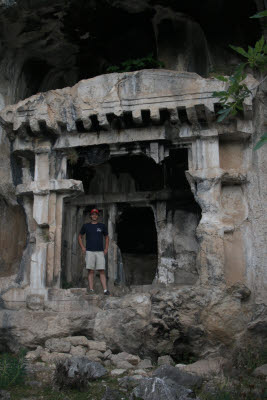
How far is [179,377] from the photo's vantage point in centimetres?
491

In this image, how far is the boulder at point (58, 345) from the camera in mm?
6305

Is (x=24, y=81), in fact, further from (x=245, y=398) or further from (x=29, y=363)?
(x=245, y=398)

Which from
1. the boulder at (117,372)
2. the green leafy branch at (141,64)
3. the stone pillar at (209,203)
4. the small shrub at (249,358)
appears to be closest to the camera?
the boulder at (117,372)

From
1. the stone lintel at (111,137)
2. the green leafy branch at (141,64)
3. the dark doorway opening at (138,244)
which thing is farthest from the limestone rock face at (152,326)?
the green leafy branch at (141,64)

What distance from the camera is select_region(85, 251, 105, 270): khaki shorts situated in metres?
7.77

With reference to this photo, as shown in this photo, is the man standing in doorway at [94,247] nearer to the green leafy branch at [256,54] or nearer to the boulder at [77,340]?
the boulder at [77,340]

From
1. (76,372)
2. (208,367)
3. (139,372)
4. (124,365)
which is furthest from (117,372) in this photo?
(208,367)

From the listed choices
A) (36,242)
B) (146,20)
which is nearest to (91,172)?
(36,242)

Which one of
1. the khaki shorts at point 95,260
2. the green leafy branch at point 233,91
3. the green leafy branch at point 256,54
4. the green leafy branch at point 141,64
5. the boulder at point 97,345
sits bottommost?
the boulder at point 97,345

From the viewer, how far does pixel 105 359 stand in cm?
615

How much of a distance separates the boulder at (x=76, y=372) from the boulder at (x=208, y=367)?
1025 mm

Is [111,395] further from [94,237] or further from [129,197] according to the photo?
[129,197]

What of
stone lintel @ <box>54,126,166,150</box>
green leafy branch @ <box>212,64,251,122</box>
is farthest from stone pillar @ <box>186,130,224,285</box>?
green leafy branch @ <box>212,64,251,122</box>

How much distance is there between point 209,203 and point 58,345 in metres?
2.93
